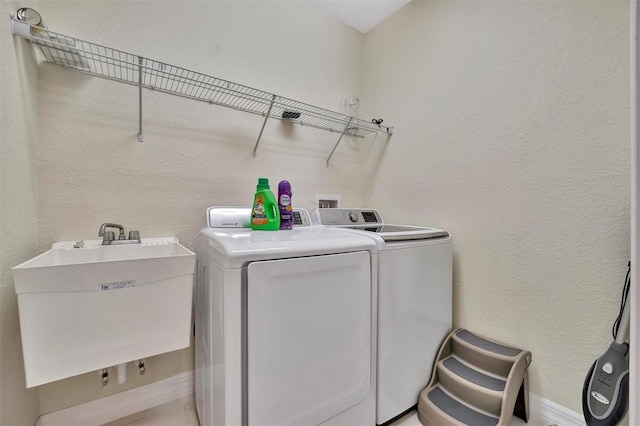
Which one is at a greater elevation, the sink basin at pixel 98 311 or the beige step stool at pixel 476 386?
the sink basin at pixel 98 311

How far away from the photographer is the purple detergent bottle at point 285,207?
4.66 feet

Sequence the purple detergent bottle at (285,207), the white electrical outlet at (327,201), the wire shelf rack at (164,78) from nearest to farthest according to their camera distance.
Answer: the wire shelf rack at (164,78)
the purple detergent bottle at (285,207)
the white electrical outlet at (327,201)

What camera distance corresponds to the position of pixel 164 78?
1.38 metres

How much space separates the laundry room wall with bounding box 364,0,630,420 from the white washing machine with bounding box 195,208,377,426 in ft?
2.63

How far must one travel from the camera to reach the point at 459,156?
5.12 feet

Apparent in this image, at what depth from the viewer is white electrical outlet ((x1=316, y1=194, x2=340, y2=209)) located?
1999 millimetres

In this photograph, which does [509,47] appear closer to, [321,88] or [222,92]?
[321,88]

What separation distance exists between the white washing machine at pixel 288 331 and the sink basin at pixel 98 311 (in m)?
0.13

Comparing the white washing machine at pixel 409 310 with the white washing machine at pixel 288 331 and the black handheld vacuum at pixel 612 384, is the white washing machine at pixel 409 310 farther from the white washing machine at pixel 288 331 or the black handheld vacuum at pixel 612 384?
the black handheld vacuum at pixel 612 384

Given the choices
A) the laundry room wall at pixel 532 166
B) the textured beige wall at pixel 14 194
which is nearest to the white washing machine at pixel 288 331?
the textured beige wall at pixel 14 194

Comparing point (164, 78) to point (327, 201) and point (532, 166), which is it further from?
point (532, 166)

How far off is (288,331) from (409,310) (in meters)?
0.68

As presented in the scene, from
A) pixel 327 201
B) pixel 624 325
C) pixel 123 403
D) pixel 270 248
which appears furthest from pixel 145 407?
pixel 624 325

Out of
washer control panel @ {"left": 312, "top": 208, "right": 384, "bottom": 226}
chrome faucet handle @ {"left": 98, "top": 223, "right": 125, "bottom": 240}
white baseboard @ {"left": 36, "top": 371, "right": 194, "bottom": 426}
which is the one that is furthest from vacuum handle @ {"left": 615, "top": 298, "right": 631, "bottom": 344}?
chrome faucet handle @ {"left": 98, "top": 223, "right": 125, "bottom": 240}
